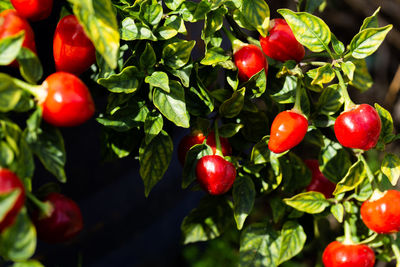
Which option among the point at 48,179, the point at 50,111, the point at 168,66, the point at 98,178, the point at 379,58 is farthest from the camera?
the point at 379,58

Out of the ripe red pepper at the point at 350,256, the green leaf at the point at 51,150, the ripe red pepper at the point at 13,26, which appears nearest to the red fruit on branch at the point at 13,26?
the ripe red pepper at the point at 13,26

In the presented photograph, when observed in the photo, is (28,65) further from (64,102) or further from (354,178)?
(354,178)

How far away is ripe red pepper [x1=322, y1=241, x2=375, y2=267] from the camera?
62cm

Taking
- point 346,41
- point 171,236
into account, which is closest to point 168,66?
point 171,236

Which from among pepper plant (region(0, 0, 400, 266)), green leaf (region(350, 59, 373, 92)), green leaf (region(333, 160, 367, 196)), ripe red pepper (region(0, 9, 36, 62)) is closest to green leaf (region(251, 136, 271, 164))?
pepper plant (region(0, 0, 400, 266))

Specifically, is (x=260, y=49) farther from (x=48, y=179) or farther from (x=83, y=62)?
(x=48, y=179)

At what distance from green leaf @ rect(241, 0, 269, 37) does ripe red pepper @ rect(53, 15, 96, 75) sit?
7.8 inches

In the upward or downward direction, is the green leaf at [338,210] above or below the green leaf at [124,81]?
below

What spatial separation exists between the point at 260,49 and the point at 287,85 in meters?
0.06

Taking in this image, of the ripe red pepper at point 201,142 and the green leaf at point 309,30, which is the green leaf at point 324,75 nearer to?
the green leaf at point 309,30

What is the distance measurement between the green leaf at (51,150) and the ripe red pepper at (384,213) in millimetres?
399

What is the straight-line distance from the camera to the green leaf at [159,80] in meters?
0.52

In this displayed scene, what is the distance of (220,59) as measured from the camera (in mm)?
590

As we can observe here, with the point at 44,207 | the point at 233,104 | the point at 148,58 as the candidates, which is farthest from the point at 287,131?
the point at 44,207
